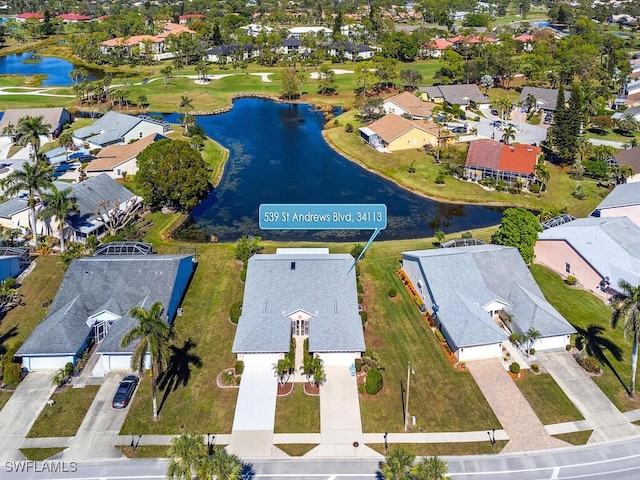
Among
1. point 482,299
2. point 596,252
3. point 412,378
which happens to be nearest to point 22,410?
point 412,378

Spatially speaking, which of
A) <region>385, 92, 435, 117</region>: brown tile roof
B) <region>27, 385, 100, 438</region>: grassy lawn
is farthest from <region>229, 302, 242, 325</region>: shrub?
<region>385, 92, 435, 117</region>: brown tile roof

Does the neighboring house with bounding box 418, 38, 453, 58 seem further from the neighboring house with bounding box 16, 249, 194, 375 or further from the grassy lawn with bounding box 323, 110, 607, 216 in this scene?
the neighboring house with bounding box 16, 249, 194, 375

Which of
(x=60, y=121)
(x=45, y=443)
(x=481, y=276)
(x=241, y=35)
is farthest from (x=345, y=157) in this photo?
(x=241, y=35)

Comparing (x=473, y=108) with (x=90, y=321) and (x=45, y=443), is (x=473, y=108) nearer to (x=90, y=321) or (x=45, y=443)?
(x=90, y=321)

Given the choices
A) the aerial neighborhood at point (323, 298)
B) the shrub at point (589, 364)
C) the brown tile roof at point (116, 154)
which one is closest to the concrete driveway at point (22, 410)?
the aerial neighborhood at point (323, 298)

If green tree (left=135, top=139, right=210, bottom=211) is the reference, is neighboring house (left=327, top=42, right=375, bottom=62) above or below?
below

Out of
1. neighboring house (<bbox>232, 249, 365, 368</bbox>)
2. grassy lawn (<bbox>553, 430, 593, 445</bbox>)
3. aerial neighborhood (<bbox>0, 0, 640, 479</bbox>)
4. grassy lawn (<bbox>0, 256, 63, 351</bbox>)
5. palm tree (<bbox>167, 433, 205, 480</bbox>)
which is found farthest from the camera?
grassy lawn (<bbox>0, 256, 63, 351</bbox>)
